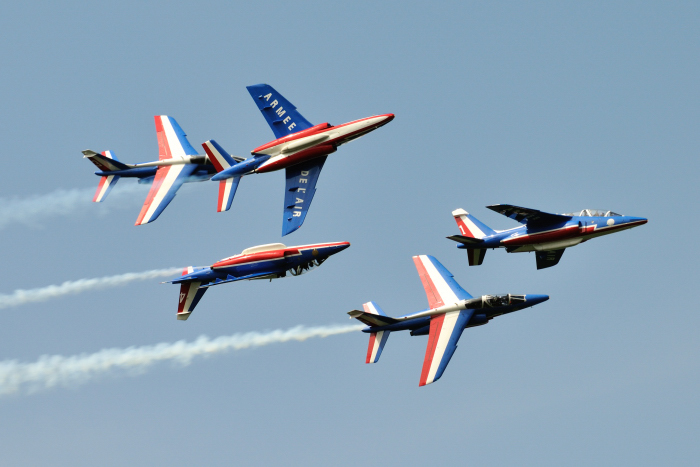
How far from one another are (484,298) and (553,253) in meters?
7.31

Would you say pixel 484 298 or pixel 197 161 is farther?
pixel 197 161

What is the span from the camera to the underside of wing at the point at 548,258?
84.5 meters

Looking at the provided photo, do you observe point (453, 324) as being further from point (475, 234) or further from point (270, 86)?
point (270, 86)

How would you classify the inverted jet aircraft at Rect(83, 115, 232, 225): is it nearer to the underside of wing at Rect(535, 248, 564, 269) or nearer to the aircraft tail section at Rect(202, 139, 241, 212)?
the aircraft tail section at Rect(202, 139, 241, 212)

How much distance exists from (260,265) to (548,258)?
21.3 meters

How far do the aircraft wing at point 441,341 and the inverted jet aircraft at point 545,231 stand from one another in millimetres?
5447

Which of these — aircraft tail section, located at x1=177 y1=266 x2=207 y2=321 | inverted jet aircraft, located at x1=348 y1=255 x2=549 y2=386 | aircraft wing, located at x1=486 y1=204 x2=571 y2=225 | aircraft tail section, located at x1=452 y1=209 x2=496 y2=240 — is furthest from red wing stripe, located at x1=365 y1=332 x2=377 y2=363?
aircraft tail section, located at x1=177 y1=266 x2=207 y2=321

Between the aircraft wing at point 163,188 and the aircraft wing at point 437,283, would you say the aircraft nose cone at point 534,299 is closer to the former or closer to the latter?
the aircraft wing at point 437,283

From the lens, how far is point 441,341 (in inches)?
3105

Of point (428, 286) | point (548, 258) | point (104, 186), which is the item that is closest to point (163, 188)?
point (104, 186)

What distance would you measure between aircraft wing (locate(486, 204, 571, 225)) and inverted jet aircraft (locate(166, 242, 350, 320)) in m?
11.2

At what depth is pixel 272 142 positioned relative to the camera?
83500 millimetres

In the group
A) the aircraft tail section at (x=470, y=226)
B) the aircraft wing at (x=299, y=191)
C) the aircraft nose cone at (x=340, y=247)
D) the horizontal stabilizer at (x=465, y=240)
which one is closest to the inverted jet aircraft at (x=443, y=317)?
the horizontal stabilizer at (x=465, y=240)

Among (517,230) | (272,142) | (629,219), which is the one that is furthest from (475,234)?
(272,142)
